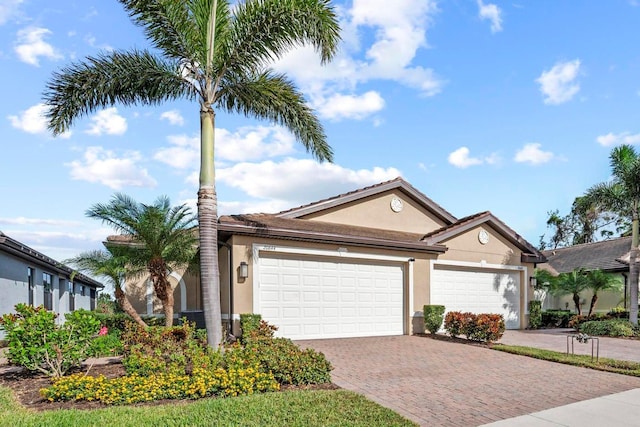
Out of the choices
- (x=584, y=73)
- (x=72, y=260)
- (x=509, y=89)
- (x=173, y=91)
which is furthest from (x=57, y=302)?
(x=584, y=73)

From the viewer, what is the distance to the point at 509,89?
45.4ft

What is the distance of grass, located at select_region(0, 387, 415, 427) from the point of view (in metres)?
5.53

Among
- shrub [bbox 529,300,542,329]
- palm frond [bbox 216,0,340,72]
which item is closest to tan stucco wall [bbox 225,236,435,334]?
palm frond [bbox 216,0,340,72]

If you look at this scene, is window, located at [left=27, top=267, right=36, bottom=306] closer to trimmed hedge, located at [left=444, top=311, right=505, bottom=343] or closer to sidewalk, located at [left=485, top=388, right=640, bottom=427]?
trimmed hedge, located at [left=444, top=311, right=505, bottom=343]

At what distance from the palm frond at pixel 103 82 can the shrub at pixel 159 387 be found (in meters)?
5.84

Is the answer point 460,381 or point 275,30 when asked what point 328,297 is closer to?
point 460,381

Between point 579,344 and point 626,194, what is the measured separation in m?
7.84

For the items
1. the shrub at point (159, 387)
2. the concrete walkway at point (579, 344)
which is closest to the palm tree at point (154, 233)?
the shrub at point (159, 387)

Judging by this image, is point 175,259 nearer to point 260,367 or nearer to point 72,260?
point 72,260

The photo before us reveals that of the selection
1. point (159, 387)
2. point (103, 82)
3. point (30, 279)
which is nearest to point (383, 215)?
point (103, 82)

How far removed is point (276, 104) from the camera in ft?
34.2

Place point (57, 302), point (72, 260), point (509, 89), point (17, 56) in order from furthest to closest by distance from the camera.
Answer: point (57, 302) < point (509, 89) < point (72, 260) < point (17, 56)

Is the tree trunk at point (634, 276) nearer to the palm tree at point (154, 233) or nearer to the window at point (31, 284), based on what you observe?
the palm tree at point (154, 233)

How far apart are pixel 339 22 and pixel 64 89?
6.06 meters
